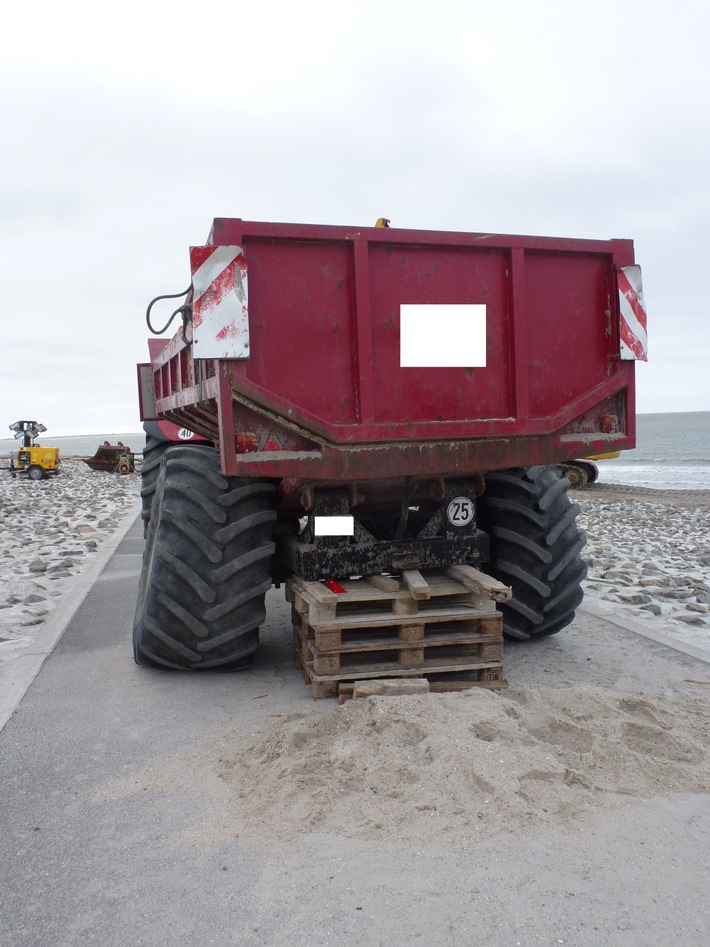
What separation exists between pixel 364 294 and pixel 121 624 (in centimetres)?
344

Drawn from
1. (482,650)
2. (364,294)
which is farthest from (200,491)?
(482,650)

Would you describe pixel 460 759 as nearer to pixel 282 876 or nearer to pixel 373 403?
pixel 282 876

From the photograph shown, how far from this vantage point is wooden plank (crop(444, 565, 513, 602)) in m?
4.13

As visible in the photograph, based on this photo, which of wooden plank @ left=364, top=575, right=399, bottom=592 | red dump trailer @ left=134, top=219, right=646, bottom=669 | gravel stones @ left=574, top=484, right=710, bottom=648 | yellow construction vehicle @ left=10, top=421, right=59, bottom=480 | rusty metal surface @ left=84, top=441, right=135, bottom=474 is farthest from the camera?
rusty metal surface @ left=84, top=441, right=135, bottom=474

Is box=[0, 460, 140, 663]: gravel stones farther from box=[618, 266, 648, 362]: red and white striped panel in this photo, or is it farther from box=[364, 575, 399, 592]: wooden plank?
box=[618, 266, 648, 362]: red and white striped panel

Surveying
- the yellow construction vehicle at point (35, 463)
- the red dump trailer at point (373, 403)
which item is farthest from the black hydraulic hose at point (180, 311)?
the yellow construction vehicle at point (35, 463)

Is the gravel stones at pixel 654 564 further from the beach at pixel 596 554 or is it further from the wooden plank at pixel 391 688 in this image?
the wooden plank at pixel 391 688

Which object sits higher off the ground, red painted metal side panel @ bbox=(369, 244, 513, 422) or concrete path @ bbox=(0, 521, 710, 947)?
red painted metal side panel @ bbox=(369, 244, 513, 422)

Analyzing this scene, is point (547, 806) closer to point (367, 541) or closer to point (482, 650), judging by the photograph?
point (482, 650)

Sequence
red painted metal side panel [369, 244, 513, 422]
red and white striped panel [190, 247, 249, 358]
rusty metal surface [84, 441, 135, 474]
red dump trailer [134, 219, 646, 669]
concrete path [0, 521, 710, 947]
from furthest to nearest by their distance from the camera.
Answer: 1. rusty metal surface [84, 441, 135, 474]
2. red painted metal side panel [369, 244, 513, 422]
3. red dump trailer [134, 219, 646, 669]
4. red and white striped panel [190, 247, 249, 358]
5. concrete path [0, 521, 710, 947]

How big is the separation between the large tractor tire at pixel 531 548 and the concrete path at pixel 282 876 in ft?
6.82

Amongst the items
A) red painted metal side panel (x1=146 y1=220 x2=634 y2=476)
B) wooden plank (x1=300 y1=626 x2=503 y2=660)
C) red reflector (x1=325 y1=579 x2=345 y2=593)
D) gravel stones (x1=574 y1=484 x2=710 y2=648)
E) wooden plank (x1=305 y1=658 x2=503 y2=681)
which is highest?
red painted metal side panel (x1=146 y1=220 x2=634 y2=476)

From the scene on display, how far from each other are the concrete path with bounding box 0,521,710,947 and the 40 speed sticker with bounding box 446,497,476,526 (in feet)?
6.24

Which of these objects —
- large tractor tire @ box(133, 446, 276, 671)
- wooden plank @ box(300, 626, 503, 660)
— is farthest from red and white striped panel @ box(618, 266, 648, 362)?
large tractor tire @ box(133, 446, 276, 671)
